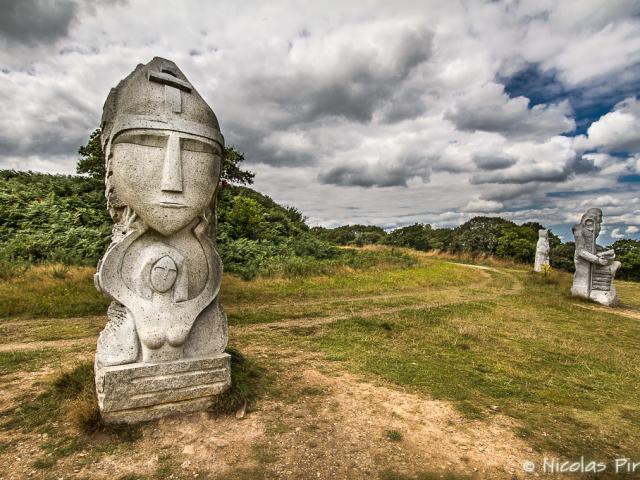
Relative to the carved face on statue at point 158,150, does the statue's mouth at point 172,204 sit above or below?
below

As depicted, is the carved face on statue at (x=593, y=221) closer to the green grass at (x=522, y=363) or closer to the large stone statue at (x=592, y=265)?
the large stone statue at (x=592, y=265)

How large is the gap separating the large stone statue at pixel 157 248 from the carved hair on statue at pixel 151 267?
0.01 metres

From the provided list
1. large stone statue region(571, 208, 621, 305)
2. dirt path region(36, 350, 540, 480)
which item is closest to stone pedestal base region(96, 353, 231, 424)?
dirt path region(36, 350, 540, 480)

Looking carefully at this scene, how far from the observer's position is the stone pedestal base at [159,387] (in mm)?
3646

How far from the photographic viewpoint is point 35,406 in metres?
4.10

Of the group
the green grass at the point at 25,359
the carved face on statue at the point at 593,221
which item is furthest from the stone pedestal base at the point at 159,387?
the carved face on statue at the point at 593,221

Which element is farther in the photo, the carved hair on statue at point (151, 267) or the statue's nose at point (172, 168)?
the carved hair on statue at point (151, 267)

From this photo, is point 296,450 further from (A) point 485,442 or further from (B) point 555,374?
(B) point 555,374

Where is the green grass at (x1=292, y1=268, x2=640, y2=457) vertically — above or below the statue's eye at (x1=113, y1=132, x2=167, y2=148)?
below

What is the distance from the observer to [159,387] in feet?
12.5

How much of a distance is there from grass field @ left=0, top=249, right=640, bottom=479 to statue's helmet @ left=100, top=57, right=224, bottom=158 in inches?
109

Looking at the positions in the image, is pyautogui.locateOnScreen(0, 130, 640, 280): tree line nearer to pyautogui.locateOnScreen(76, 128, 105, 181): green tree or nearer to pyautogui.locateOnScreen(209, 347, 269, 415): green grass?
pyautogui.locateOnScreen(76, 128, 105, 181): green tree

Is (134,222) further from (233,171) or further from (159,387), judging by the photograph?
(233,171)

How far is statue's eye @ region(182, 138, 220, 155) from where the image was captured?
3.94m
